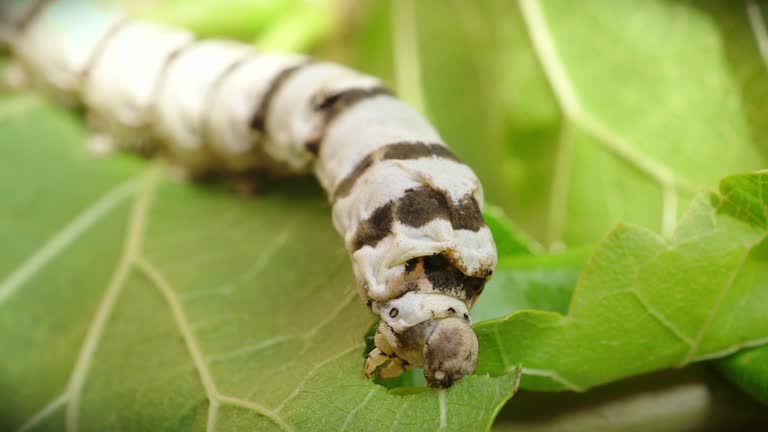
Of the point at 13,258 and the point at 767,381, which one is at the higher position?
the point at 767,381

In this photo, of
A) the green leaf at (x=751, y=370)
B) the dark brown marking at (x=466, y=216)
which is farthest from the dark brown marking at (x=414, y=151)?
the green leaf at (x=751, y=370)

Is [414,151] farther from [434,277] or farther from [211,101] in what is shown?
[211,101]

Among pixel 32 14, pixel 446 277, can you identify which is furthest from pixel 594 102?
pixel 32 14

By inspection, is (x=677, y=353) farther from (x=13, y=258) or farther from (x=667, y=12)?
(x=13, y=258)

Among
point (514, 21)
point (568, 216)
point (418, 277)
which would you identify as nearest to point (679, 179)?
point (568, 216)

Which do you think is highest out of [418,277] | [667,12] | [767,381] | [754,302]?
[667,12]

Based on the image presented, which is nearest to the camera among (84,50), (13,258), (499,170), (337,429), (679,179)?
(337,429)
